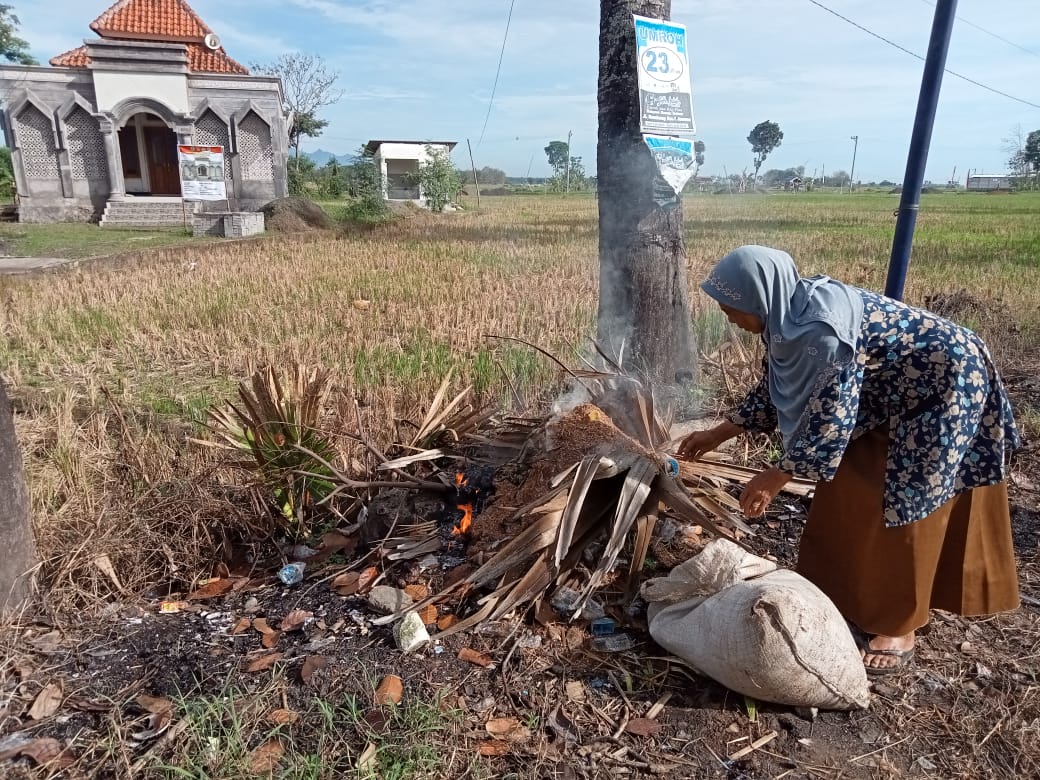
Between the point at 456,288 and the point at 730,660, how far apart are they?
273 inches

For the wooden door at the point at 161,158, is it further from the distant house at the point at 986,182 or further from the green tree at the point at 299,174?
the distant house at the point at 986,182

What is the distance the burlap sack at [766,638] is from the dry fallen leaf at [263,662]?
133 centimetres

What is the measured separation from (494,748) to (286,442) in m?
1.74

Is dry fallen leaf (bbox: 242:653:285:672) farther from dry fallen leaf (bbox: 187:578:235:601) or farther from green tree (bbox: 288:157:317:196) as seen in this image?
A: green tree (bbox: 288:157:317:196)

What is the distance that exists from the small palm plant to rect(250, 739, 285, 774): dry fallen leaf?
4.07 feet

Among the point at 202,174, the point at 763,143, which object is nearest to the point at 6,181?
the point at 202,174

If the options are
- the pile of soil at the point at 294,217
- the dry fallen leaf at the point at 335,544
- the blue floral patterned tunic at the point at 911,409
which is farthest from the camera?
the pile of soil at the point at 294,217

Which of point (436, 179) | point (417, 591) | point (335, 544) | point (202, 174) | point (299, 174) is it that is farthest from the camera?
point (299, 174)

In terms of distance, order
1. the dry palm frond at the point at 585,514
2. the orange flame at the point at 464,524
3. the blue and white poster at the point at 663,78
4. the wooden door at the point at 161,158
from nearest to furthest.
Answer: the dry palm frond at the point at 585,514
the orange flame at the point at 464,524
the blue and white poster at the point at 663,78
the wooden door at the point at 161,158

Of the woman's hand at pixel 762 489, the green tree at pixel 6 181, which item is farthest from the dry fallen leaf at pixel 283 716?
the green tree at pixel 6 181

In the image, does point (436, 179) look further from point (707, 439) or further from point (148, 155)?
point (707, 439)

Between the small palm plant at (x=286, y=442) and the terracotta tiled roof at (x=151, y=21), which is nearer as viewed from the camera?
the small palm plant at (x=286, y=442)

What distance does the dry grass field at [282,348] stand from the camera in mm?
2863

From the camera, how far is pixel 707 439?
2852mm
